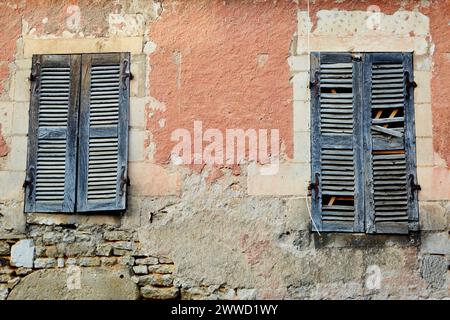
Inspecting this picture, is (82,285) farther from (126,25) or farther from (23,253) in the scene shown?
(126,25)

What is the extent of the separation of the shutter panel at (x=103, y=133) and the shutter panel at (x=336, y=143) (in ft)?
4.75

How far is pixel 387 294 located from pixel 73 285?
232cm

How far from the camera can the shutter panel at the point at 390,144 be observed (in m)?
6.88

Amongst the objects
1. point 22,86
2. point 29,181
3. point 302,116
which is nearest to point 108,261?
point 29,181

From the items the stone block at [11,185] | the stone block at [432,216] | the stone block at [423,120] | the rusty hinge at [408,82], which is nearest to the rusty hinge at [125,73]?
the stone block at [11,185]

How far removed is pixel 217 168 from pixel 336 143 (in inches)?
36.2

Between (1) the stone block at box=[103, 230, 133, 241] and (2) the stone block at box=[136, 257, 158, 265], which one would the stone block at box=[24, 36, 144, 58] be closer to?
(1) the stone block at box=[103, 230, 133, 241]

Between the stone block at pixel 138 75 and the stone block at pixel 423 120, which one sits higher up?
the stone block at pixel 138 75

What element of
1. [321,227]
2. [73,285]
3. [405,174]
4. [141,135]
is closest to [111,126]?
[141,135]

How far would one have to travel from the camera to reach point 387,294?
6809 millimetres

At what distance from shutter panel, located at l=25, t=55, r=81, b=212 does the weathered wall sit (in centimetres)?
9

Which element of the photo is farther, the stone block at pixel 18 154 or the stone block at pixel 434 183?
the stone block at pixel 18 154

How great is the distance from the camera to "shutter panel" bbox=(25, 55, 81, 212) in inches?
276

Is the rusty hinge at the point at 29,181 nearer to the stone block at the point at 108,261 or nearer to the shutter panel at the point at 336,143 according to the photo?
the stone block at the point at 108,261
